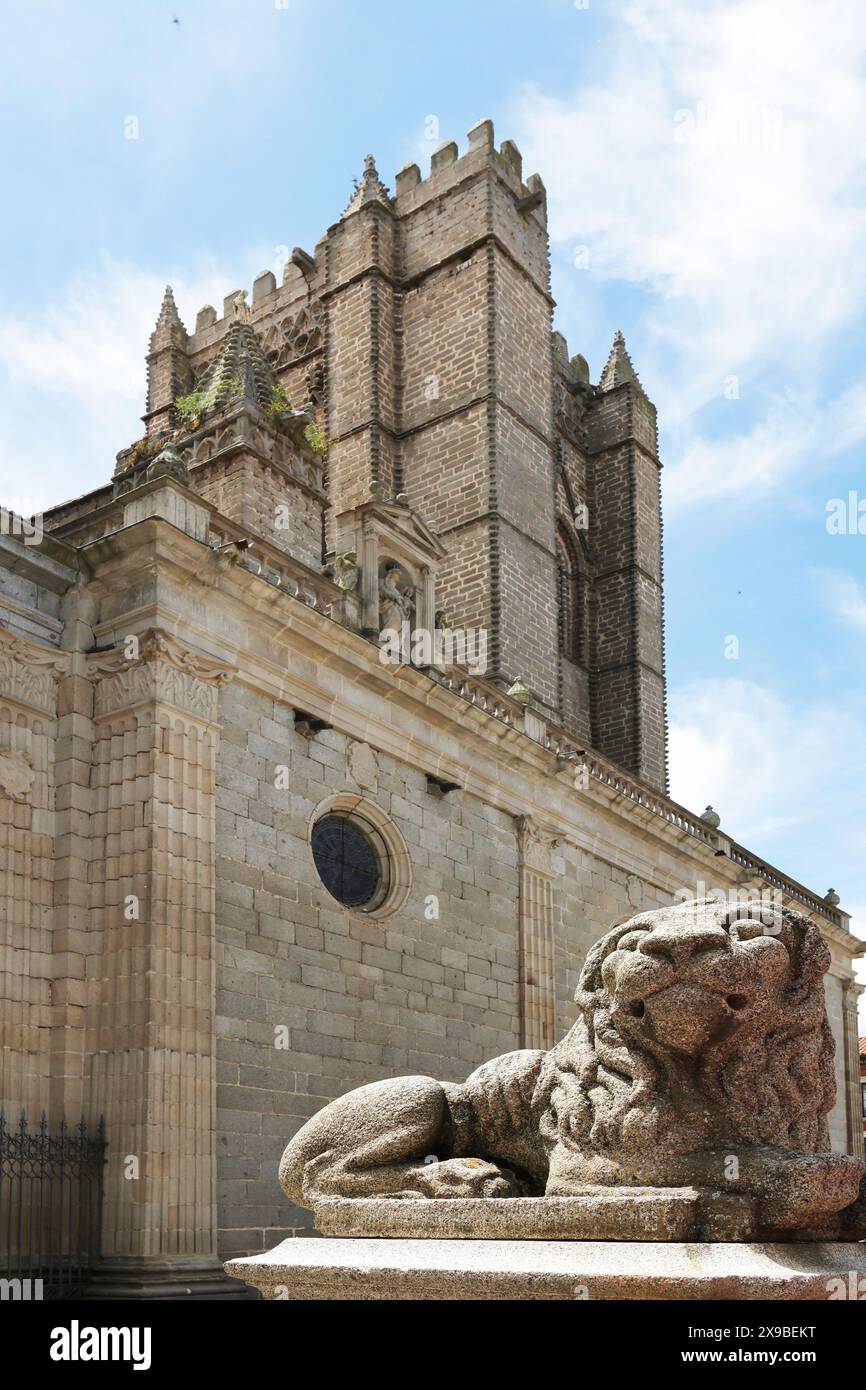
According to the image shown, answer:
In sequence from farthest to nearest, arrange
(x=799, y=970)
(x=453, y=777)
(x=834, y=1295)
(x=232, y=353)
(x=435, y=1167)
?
(x=232, y=353)
(x=453, y=777)
(x=435, y=1167)
(x=799, y=970)
(x=834, y=1295)

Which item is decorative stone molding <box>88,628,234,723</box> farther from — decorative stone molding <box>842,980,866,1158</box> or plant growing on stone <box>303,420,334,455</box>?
decorative stone molding <box>842,980,866,1158</box>

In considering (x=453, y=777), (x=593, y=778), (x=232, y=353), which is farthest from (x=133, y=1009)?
(x=232, y=353)

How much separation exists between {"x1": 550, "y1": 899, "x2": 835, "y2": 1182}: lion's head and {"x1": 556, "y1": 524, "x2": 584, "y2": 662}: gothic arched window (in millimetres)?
24138

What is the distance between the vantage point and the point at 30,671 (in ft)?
37.3

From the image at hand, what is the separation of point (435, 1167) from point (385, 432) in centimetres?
2046

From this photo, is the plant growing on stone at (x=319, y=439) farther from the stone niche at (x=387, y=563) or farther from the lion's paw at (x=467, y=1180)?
the lion's paw at (x=467, y=1180)

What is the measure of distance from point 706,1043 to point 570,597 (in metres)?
25.2

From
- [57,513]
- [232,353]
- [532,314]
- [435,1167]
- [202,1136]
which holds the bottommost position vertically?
[202,1136]

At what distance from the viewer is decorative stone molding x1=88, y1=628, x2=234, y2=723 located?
37.7ft

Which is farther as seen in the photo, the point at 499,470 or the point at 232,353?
the point at 499,470

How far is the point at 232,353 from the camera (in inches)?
707

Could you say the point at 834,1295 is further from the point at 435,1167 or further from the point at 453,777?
the point at 453,777

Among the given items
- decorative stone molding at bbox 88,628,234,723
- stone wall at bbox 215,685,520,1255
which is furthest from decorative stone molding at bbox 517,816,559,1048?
decorative stone molding at bbox 88,628,234,723

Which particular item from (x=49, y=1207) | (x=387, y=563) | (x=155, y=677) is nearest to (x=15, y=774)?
(x=155, y=677)
